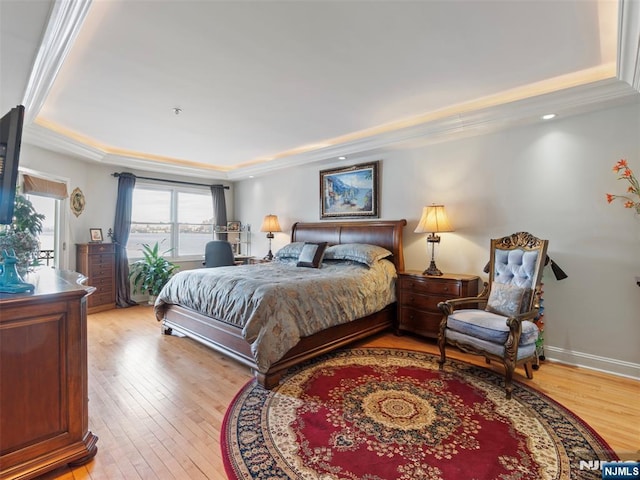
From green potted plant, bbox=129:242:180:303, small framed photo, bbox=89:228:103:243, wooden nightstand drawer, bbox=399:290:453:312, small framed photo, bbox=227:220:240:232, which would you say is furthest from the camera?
small framed photo, bbox=227:220:240:232

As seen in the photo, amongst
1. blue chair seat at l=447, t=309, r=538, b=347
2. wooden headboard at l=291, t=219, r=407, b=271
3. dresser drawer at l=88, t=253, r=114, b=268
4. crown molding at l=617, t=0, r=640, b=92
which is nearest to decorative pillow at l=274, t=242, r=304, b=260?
wooden headboard at l=291, t=219, r=407, b=271

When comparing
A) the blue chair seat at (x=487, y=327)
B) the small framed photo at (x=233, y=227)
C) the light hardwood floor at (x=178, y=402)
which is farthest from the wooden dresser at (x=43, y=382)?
the small framed photo at (x=233, y=227)

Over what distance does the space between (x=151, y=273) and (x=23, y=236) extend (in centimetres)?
411

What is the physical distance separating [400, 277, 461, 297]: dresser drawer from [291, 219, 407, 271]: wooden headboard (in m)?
0.33

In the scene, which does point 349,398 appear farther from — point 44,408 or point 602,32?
point 602,32

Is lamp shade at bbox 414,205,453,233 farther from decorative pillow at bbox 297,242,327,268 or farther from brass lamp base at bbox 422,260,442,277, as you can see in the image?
decorative pillow at bbox 297,242,327,268

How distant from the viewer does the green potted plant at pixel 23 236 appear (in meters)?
1.78

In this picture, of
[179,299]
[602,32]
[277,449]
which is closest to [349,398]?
[277,449]

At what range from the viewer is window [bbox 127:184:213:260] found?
6.11 meters

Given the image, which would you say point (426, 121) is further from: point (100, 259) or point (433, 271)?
point (100, 259)

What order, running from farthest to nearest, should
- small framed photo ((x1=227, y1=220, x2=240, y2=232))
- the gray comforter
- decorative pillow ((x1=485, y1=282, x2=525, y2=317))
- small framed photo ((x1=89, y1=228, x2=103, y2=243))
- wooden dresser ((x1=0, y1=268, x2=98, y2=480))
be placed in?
1. small framed photo ((x1=227, y1=220, x2=240, y2=232))
2. small framed photo ((x1=89, y1=228, x2=103, y2=243))
3. decorative pillow ((x1=485, y1=282, x2=525, y2=317))
4. the gray comforter
5. wooden dresser ((x1=0, y1=268, x2=98, y2=480))

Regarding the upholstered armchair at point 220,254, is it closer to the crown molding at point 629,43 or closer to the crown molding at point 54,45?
the crown molding at point 54,45

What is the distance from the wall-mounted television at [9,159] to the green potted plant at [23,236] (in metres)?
0.09

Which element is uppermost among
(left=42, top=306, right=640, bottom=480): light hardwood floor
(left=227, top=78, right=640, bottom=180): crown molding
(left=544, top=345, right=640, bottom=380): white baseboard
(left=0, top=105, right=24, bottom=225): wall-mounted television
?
(left=227, top=78, right=640, bottom=180): crown molding
